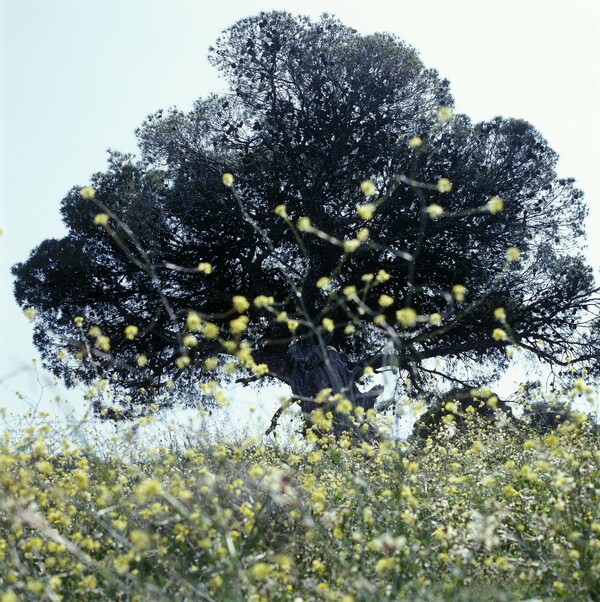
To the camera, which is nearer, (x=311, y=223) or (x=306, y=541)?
(x=306, y=541)

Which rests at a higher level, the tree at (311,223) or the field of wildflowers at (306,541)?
the tree at (311,223)

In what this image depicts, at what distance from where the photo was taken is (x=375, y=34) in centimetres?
1526

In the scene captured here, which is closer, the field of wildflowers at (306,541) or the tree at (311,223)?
the field of wildflowers at (306,541)

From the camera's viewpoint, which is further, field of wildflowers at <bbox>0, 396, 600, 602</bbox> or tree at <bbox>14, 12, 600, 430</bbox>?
tree at <bbox>14, 12, 600, 430</bbox>

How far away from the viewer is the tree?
48.4 ft

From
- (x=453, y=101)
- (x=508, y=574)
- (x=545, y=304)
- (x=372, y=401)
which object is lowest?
(x=508, y=574)

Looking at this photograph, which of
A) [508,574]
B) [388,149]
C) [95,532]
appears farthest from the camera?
[388,149]

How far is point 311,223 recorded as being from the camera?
1461cm

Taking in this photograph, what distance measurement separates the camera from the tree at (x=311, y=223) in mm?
14758

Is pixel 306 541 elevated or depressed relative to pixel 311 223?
depressed

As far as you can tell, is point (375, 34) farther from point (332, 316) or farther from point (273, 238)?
point (332, 316)

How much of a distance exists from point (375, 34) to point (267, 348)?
6.83m

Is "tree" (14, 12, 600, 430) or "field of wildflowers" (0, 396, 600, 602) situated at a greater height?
"tree" (14, 12, 600, 430)

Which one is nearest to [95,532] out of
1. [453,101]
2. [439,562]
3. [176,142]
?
[439,562]
